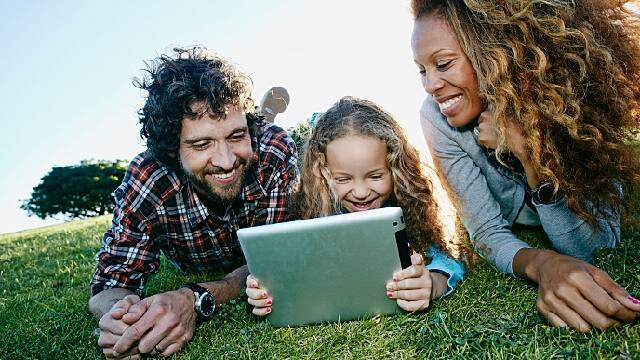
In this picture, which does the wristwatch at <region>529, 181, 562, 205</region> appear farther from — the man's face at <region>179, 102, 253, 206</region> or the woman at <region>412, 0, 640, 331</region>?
the man's face at <region>179, 102, 253, 206</region>

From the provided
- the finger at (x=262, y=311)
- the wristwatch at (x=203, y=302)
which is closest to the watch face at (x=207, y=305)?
the wristwatch at (x=203, y=302)

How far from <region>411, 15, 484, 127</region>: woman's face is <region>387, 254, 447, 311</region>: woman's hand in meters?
1.09

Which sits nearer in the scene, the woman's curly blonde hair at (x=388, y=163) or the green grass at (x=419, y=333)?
the green grass at (x=419, y=333)

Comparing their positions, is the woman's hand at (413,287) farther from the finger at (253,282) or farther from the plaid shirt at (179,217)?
the plaid shirt at (179,217)

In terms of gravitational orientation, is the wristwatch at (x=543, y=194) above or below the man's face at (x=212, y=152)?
below

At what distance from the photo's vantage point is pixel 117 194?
349cm

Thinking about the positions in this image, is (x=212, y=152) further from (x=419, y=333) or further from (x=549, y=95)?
(x=549, y=95)

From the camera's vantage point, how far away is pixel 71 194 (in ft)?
103

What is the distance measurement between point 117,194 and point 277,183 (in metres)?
1.18

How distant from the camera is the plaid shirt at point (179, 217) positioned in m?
3.39

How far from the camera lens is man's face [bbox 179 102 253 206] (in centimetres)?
353

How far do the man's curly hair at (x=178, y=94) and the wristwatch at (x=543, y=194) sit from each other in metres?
2.17

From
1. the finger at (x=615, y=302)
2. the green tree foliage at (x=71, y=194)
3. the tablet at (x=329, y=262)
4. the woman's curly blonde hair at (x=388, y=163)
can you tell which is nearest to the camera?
the finger at (x=615, y=302)

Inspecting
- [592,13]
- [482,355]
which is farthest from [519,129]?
[482,355]
